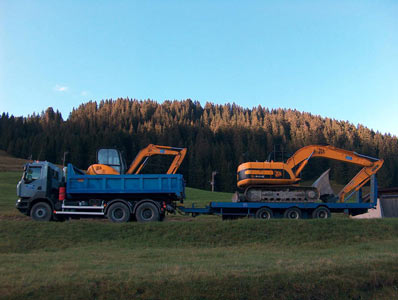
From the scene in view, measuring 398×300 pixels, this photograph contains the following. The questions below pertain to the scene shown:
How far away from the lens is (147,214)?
20.5 meters

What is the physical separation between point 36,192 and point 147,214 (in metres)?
6.28

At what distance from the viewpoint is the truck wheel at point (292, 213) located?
69.3ft

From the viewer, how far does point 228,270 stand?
33.3ft

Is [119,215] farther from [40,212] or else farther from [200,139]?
[200,139]

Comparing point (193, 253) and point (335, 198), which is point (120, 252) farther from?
point (335, 198)

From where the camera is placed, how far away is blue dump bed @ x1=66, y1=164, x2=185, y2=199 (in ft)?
66.9

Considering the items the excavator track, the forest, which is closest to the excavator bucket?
the excavator track

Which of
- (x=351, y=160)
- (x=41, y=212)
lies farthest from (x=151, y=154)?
(x=351, y=160)

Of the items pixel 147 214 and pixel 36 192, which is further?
pixel 147 214

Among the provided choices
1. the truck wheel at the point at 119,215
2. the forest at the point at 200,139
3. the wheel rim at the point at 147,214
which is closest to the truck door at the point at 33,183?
the truck wheel at the point at 119,215

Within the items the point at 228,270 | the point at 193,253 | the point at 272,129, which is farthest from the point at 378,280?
the point at 272,129

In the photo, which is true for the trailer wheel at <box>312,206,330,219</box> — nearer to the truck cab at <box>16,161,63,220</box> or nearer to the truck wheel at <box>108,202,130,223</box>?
the truck wheel at <box>108,202,130,223</box>

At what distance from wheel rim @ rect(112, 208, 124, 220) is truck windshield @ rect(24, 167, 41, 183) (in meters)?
4.72

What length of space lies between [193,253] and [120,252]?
9.46ft
